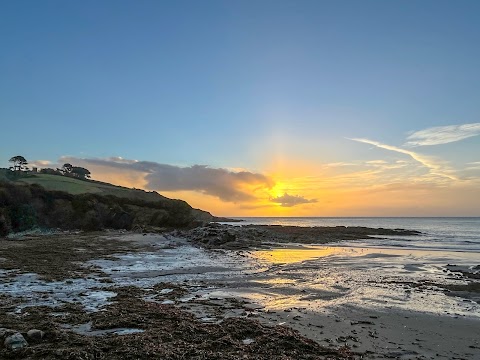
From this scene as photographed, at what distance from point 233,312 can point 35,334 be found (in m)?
4.02

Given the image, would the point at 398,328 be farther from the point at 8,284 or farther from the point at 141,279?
the point at 8,284

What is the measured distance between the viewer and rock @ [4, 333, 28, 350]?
5.46m

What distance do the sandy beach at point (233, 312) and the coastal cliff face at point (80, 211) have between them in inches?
966

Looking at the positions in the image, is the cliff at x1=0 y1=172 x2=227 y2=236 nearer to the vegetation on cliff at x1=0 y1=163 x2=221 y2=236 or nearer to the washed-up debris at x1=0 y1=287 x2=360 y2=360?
the vegetation on cliff at x1=0 y1=163 x2=221 y2=236

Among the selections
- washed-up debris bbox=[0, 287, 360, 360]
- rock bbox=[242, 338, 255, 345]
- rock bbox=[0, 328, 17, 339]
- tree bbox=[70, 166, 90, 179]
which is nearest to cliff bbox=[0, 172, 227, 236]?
washed-up debris bbox=[0, 287, 360, 360]

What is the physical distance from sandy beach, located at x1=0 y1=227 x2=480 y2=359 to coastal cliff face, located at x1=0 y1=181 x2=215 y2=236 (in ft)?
80.5

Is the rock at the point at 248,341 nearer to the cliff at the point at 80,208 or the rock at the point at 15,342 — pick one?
the rock at the point at 15,342

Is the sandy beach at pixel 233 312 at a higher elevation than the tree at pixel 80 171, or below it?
below

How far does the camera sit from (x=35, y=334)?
5.95 m

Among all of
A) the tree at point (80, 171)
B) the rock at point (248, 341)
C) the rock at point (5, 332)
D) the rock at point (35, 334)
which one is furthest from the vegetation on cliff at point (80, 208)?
the tree at point (80, 171)

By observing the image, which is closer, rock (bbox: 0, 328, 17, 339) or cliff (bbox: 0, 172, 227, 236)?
rock (bbox: 0, 328, 17, 339)

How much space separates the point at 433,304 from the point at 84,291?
9.57 m

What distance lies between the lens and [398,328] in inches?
297

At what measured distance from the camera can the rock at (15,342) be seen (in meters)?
5.46
